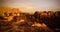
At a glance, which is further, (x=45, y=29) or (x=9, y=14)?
(x=9, y=14)

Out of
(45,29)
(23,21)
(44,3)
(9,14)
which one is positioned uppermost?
(44,3)

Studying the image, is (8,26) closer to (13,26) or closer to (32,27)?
(13,26)

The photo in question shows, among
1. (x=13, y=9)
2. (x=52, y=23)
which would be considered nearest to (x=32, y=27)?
(x=52, y=23)

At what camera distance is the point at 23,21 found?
2854 mm

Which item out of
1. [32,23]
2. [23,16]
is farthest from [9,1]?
[32,23]

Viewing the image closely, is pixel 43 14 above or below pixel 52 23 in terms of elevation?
above

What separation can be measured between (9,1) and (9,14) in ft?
1.11

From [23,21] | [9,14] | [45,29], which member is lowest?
[45,29]

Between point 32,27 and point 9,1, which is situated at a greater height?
point 9,1

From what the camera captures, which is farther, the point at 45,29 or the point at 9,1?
the point at 9,1

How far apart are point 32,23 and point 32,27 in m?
0.11

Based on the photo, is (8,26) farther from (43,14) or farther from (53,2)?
(53,2)

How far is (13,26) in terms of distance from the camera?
2801mm

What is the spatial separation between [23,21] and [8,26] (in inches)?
14.7
